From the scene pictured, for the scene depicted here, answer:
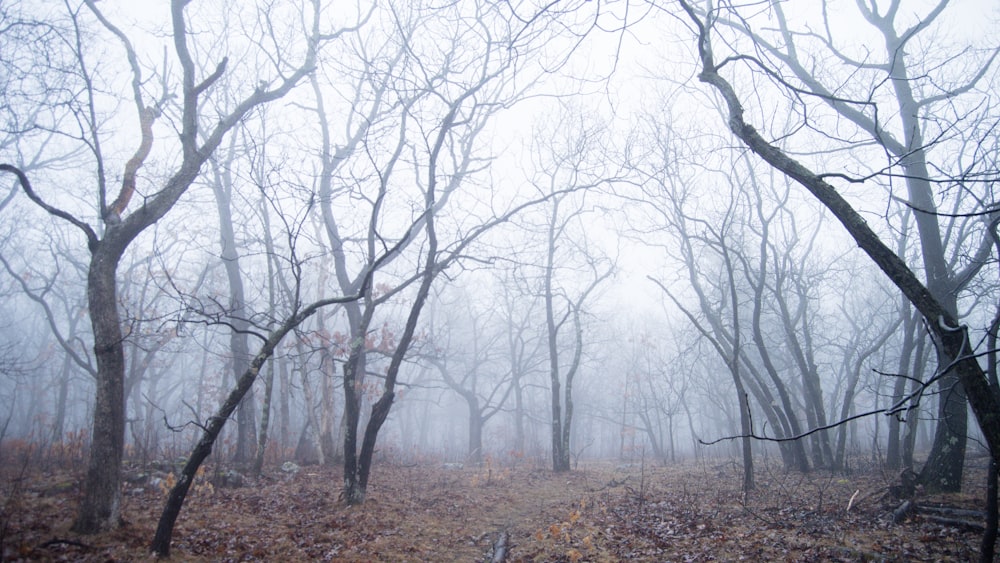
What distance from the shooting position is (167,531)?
5809mm

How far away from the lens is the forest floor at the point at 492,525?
5.95 metres

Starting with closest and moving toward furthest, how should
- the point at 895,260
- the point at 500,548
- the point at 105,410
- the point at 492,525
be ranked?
the point at 895,260
the point at 105,410
the point at 500,548
the point at 492,525

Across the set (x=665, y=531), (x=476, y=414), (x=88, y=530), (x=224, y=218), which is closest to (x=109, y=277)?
(x=88, y=530)

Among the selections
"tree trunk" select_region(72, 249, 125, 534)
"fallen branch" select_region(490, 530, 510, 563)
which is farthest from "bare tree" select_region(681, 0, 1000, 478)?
"tree trunk" select_region(72, 249, 125, 534)

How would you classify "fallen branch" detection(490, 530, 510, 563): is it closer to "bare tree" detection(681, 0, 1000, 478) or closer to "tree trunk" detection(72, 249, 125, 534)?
"tree trunk" detection(72, 249, 125, 534)

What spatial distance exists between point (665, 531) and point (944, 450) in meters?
4.97

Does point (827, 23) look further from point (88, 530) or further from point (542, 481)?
point (88, 530)

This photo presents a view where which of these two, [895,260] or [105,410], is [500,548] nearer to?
[105,410]

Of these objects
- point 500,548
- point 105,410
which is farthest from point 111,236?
point 500,548

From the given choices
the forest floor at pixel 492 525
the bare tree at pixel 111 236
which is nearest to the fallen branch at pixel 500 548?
the forest floor at pixel 492 525

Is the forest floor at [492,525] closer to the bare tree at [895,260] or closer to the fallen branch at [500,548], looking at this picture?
the fallen branch at [500,548]

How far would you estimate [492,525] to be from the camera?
883 cm

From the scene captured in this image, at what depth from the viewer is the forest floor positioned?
595 cm

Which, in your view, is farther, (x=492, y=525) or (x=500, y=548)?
(x=492, y=525)
